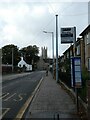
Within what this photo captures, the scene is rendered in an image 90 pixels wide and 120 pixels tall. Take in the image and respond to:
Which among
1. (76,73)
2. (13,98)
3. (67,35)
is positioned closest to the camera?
(76,73)

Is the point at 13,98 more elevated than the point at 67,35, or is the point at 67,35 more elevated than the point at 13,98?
the point at 67,35

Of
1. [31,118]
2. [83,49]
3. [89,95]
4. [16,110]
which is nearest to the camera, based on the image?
[89,95]

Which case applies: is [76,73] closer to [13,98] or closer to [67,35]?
[67,35]

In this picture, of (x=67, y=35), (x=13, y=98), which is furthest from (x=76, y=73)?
(x=13, y=98)

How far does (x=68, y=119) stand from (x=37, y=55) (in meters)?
164

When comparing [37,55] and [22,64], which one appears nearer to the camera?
[22,64]

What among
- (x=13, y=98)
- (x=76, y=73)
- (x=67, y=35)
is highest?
(x=67, y=35)

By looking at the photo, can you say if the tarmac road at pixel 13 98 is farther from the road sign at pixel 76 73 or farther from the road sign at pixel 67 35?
the road sign at pixel 67 35

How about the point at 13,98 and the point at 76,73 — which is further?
the point at 13,98

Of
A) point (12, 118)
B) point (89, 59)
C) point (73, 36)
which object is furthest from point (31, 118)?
point (89, 59)

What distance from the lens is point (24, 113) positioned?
13.0 m

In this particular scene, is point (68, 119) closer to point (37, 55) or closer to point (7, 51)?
point (7, 51)

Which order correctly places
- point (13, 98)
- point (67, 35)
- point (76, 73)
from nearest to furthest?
point (76, 73) → point (67, 35) → point (13, 98)

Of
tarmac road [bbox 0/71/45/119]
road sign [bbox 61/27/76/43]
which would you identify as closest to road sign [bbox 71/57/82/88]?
road sign [bbox 61/27/76/43]
